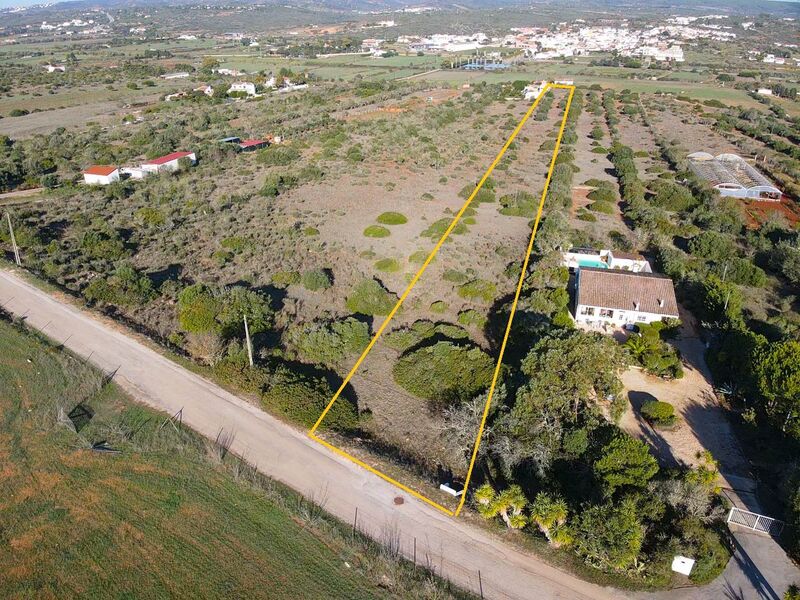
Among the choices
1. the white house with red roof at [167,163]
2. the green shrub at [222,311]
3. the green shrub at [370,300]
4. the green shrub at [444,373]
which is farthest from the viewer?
the white house with red roof at [167,163]

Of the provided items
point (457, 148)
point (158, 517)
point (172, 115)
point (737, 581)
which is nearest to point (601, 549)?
point (737, 581)

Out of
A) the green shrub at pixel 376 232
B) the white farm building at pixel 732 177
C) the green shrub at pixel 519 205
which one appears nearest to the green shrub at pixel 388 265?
the green shrub at pixel 376 232

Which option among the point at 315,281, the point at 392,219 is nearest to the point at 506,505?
the point at 315,281

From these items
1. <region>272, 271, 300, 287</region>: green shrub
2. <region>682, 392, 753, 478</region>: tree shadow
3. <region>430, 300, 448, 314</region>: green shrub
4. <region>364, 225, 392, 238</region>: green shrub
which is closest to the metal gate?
<region>682, 392, 753, 478</region>: tree shadow

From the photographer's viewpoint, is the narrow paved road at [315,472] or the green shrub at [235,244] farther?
the green shrub at [235,244]

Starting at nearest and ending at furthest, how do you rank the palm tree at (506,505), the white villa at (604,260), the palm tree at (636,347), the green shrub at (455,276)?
the palm tree at (506,505) < the palm tree at (636,347) < the white villa at (604,260) < the green shrub at (455,276)

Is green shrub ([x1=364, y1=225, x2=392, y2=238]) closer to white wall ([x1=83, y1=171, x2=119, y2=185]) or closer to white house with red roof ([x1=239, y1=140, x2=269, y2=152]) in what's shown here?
white wall ([x1=83, y1=171, x2=119, y2=185])

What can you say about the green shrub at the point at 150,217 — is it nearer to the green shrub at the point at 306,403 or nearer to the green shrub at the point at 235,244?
the green shrub at the point at 235,244

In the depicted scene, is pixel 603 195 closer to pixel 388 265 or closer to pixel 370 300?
pixel 388 265
